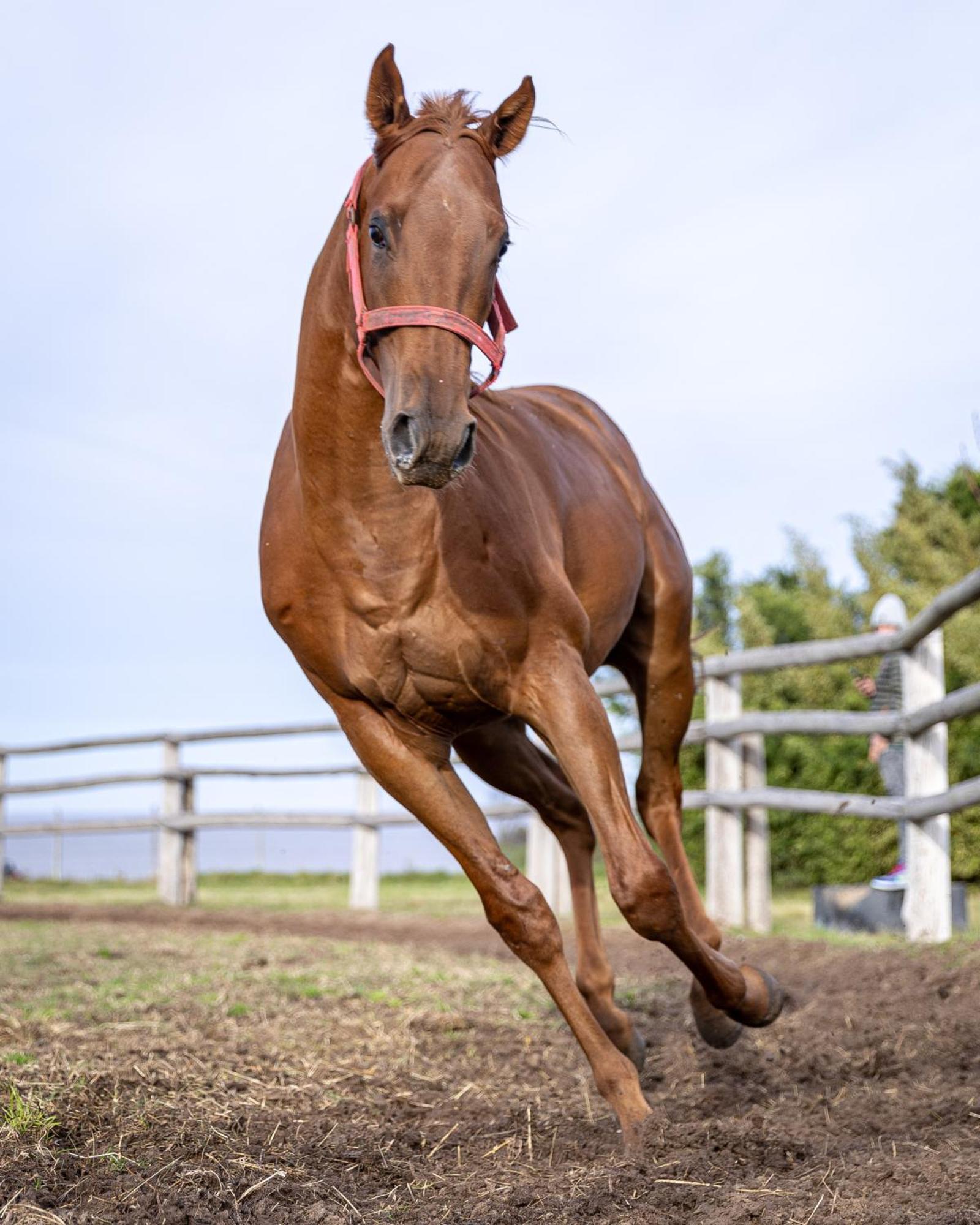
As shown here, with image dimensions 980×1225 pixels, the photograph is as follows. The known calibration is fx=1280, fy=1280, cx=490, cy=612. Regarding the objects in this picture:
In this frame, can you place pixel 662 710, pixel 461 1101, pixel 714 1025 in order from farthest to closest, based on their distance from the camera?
pixel 662 710
pixel 714 1025
pixel 461 1101

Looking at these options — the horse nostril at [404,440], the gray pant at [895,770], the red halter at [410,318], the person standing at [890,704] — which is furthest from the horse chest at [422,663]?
the gray pant at [895,770]

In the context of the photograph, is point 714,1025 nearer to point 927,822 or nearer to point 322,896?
point 927,822

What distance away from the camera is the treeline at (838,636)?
10.3 meters

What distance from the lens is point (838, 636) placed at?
14.8m

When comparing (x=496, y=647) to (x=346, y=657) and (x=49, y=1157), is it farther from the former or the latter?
(x=49, y=1157)

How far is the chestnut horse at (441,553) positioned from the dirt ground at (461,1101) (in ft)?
0.93

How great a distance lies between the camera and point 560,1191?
2.68 meters

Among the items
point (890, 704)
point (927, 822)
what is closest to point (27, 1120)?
point (927, 822)

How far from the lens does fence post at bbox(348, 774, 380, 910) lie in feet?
37.8

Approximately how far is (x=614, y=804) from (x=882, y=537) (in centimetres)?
1587

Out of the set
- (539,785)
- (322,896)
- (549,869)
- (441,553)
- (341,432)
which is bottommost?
(322,896)

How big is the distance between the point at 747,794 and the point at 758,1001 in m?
4.50

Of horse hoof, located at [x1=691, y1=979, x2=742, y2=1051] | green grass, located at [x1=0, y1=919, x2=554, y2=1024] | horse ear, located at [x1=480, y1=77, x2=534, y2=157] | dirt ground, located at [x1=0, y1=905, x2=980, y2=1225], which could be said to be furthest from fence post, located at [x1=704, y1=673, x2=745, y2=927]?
horse ear, located at [x1=480, y1=77, x2=534, y2=157]

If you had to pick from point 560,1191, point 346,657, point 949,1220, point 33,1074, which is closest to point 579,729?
point 346,657
